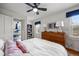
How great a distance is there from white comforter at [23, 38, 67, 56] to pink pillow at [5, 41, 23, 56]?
0.11 meters

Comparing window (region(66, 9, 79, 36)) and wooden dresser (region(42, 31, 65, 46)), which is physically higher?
window (region(66, 9, 79, 36))

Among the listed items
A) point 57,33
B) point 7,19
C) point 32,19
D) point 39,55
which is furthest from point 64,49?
point 7,19

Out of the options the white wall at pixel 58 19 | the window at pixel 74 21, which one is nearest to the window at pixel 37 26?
the white wall at pixel 58 19

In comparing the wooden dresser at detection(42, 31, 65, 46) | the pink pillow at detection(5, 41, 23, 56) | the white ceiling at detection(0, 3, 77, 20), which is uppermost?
the white ceiling at detection(0, 3, 77, 20)

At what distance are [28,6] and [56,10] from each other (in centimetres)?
35

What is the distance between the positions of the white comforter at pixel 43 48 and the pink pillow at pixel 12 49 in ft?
0.36

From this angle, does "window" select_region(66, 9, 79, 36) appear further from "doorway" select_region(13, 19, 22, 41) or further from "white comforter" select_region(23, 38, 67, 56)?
"doorway" select_region(13, 19, 22, 41)

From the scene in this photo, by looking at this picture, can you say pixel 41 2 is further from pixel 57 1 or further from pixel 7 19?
pixel 7 19

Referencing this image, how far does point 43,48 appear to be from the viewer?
1.08 metres

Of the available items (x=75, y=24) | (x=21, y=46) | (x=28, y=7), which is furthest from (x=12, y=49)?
(x=75, y=24)

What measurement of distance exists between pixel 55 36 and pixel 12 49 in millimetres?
560

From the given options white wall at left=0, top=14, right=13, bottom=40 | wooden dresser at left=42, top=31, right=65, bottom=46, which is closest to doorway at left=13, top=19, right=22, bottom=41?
white wall at left=0, top=14, right=13, bottom=40

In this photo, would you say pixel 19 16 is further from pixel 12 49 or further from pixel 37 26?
pixel 12 49

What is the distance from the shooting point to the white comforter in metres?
1.01
